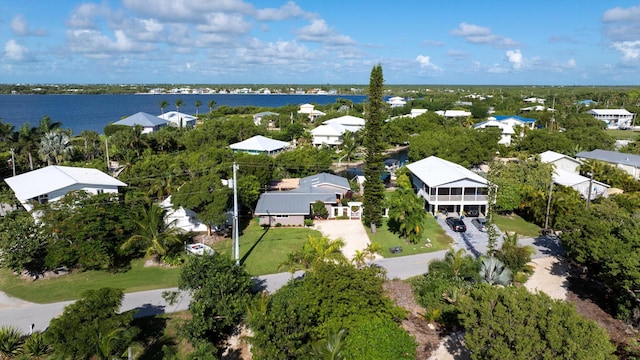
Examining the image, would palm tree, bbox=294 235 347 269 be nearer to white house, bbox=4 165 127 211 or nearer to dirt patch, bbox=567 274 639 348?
dirt patch, bbox=567 274 639 348

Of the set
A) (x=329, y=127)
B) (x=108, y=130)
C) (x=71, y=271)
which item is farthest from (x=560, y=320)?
(x=108, y=130)

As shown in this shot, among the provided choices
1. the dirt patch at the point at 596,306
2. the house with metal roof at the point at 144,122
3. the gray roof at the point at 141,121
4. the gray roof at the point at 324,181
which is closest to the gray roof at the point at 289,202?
the gray roof at the point at 324,181

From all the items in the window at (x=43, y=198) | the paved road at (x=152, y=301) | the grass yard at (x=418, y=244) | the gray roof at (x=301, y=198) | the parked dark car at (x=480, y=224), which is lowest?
the paved road at (x=152, y=301)

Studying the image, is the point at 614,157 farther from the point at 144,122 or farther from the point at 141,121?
the point at 141,121

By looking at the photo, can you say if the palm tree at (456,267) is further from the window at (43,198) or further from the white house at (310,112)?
the white house at (310,112)

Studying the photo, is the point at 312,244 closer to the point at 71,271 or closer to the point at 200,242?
the point at 200,242

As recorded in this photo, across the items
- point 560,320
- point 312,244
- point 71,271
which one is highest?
point 560,320

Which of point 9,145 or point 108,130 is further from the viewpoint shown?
point 108,130
